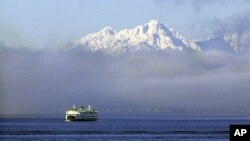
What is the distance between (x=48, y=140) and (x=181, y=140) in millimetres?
24938

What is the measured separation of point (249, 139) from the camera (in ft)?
120

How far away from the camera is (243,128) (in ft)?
123

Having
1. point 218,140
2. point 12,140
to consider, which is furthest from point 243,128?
point 12,140

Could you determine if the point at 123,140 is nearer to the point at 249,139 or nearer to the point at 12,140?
the point at 12,140

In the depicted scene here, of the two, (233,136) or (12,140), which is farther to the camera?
(12,140)

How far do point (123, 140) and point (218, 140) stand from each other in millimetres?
18466

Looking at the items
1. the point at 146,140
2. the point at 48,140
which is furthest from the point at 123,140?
the point at 48,140

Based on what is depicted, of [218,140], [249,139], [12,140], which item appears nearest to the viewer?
[249,139]

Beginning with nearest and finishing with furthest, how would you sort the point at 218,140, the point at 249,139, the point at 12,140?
the point at 249,139 → the point at 218,140 → the point at 12,140

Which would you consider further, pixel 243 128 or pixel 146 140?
pixel 146 140

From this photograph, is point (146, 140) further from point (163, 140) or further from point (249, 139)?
point (249, 139)

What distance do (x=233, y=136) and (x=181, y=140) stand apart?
11450 cm

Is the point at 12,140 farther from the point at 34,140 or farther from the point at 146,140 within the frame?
the point at 146,140

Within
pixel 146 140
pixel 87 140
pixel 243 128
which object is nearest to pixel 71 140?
pixel 87 140
